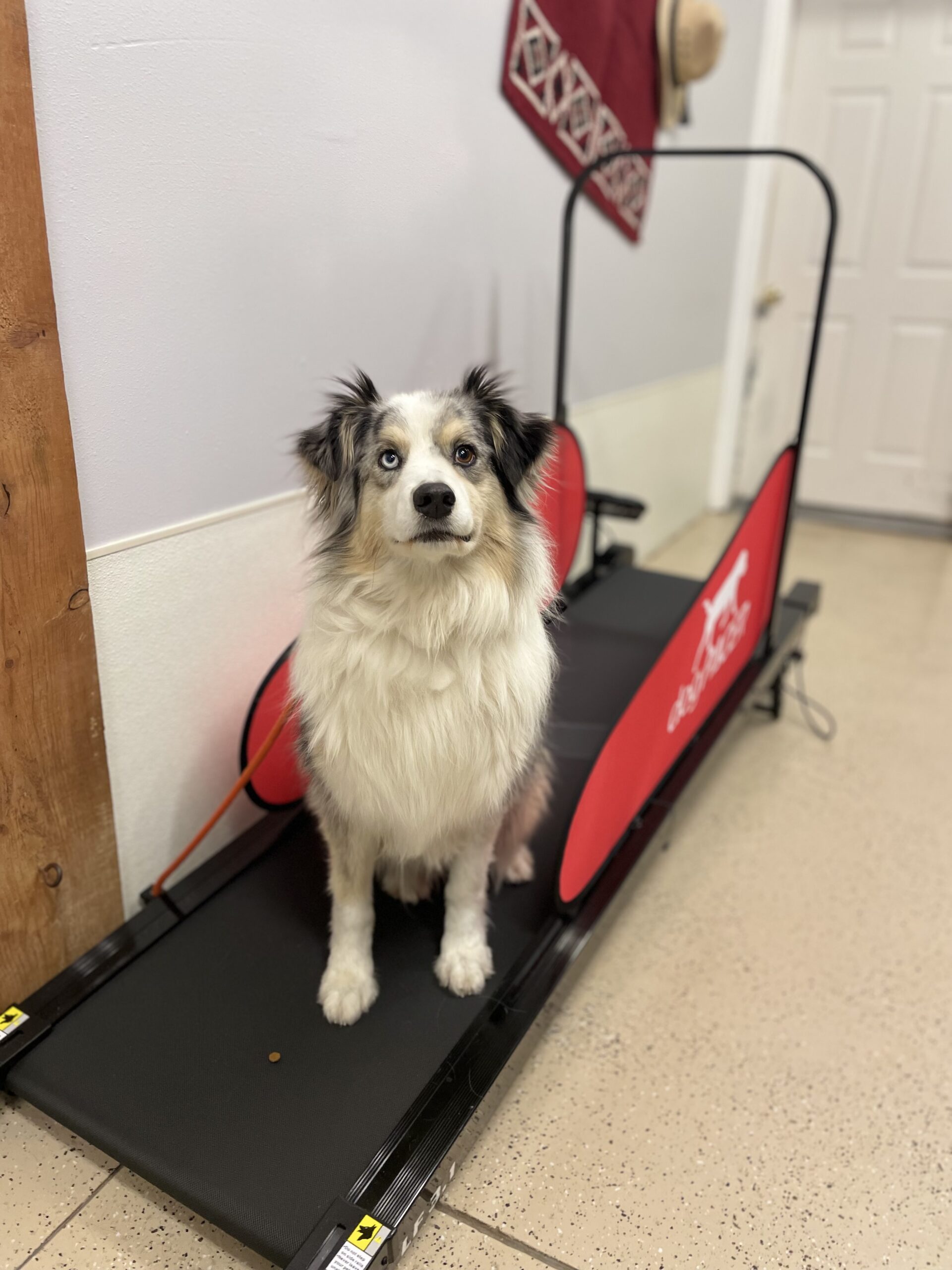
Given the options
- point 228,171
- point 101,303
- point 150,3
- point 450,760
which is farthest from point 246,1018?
point 150,3

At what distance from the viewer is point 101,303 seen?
1434 millimetres

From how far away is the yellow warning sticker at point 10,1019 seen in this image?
1.41 meters

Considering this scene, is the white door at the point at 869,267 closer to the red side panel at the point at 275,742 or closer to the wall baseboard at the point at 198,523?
the wall baseboard at the point at 198,523

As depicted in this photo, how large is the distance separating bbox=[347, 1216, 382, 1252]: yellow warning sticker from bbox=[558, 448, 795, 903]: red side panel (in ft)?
2.01

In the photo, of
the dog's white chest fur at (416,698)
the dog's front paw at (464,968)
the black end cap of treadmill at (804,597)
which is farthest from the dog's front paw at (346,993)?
the black end cap of treadmill at (804,597)

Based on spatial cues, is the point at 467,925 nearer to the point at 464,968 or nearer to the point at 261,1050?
the point at 464,968

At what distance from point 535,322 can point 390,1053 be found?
7.12 ft

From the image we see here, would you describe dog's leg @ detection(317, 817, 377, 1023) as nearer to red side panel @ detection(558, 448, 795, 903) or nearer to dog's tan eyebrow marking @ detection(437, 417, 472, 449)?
red side panel @ detection(558, 448, 795, 903)

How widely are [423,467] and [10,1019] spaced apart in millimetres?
1123

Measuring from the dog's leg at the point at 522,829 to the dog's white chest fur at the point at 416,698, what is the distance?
20 centimetres

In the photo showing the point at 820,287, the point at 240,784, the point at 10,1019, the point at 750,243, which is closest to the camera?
the point at 10,1019

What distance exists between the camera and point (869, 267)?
4.35 m

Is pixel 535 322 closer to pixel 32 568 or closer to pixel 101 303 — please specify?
pixel 101 303

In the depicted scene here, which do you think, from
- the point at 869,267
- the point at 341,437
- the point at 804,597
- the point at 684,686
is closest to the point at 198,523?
the point at 341,437
